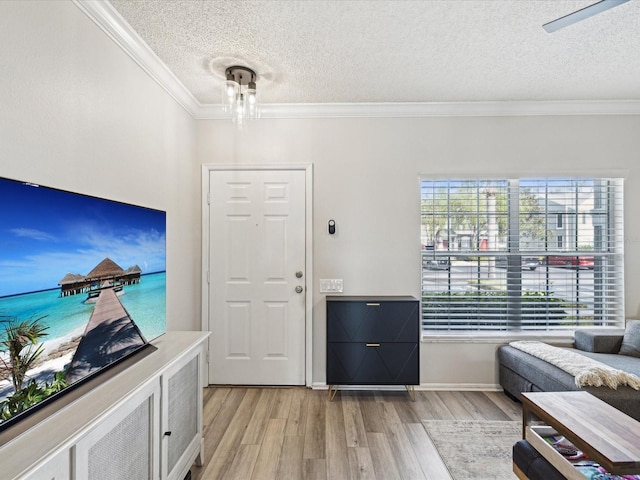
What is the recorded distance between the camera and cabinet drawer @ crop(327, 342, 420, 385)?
2836 mm

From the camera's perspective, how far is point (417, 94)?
292 centimetres

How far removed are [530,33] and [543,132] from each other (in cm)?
136

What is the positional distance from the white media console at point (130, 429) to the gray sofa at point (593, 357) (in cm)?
243

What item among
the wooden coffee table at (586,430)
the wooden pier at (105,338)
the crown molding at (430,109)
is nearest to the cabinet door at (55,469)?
the wooden pier at (105,338)

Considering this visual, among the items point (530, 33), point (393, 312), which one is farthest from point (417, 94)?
point (393, 312)

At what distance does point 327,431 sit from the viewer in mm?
2418

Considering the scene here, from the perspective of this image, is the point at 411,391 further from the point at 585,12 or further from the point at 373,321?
the point at 585,12

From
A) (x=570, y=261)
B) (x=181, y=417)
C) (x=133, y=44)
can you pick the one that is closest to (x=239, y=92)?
(x=133, y=44)

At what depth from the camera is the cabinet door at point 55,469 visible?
86 centimetres

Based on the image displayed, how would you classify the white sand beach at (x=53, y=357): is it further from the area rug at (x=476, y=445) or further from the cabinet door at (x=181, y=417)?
the area rug at (x=476, y=445)

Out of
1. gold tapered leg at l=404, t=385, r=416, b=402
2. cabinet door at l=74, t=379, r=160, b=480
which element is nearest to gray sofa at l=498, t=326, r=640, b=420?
gold tapered leg at l=404, t=385, r=416, b=402

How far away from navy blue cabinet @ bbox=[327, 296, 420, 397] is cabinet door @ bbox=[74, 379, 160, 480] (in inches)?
62.4

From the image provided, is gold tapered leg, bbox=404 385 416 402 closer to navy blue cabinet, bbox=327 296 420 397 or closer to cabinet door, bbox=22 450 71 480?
navy blue cabinet, bbox=327 296 420 397

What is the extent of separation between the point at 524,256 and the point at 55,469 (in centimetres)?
351
